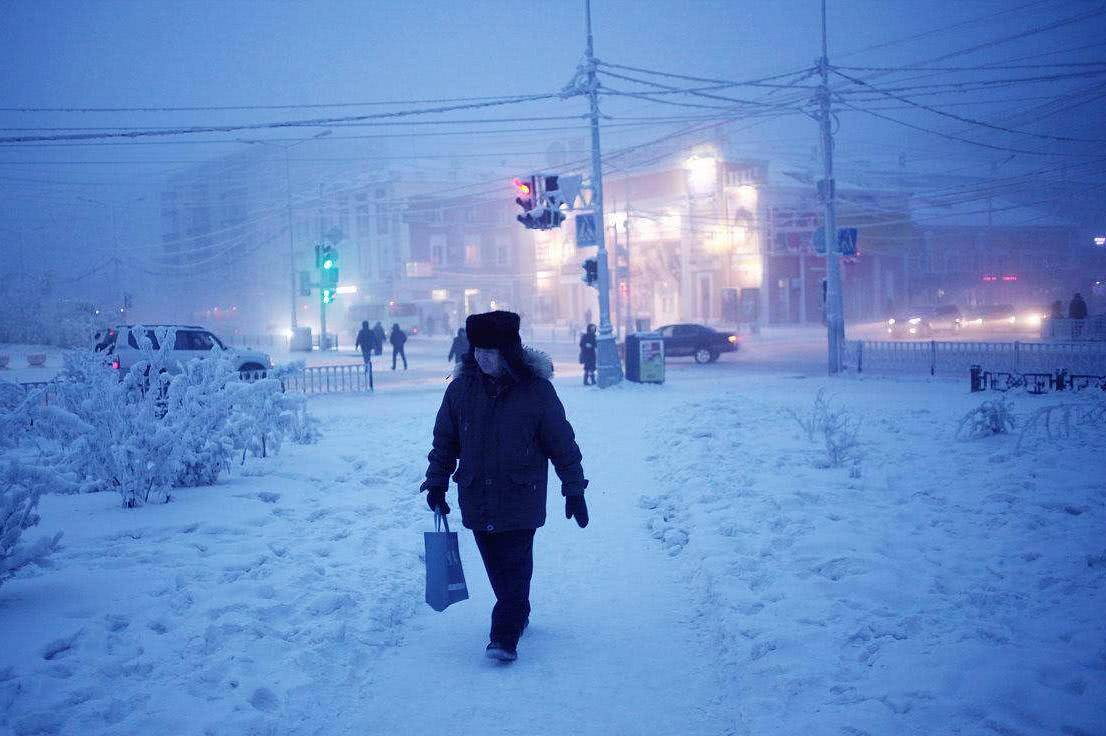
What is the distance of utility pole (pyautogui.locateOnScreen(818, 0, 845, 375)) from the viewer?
22781 millimetres

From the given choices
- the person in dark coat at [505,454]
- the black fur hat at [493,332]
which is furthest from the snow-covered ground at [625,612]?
the black fur hat at [493,332]

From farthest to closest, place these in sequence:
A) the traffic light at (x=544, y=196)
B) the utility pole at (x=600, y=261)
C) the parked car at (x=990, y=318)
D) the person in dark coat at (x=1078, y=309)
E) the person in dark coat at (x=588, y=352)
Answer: the parked car at (x=990, y=318)
the person in dark coat at (x=1078, y=309)
the person in dark coat at (x=588, y=352)
the utility pole at (x=600, y=261)
the traffic light at (x=544, y=196)

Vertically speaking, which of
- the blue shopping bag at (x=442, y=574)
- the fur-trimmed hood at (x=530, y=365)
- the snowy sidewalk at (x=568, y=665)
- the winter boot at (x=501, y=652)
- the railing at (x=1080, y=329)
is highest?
the fur-trimmed hood at (x=530, y=365)

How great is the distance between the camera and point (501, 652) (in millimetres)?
4645

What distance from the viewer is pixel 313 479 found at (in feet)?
31.0

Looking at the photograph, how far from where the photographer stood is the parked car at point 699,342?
32875mm

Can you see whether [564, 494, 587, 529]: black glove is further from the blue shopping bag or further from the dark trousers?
the blue shopping bag

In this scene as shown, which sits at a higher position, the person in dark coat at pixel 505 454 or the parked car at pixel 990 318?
the parked car at pixel 990 318

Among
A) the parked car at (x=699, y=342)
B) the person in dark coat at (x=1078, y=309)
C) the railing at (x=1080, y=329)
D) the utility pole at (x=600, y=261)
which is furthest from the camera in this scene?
the person in dark coat at (x=1078, y=309)

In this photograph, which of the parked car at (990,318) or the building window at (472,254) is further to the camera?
the building window at (472,254)

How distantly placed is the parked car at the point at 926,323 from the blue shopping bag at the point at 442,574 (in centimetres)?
4380

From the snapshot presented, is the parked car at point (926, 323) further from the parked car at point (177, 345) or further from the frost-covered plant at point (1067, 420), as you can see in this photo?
the parked car at point (177, 345)

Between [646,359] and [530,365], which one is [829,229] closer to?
[646,359]

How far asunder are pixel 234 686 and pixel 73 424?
157 inches
